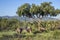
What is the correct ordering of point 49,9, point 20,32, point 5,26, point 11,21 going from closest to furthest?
point 20,32 < point 5,26 < point 11,21 < point 49,9

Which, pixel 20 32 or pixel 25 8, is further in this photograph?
pixel 25 8

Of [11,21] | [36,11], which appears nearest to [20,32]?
[11,21]

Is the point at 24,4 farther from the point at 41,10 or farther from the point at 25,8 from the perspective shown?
the point at 41,10

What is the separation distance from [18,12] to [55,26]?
16.5m

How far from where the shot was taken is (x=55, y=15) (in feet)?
174

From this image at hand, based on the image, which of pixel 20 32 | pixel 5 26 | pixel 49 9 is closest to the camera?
pixel 20 32

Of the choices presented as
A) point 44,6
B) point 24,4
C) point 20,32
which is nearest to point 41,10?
point 44,6

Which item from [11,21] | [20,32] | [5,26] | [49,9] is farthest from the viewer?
[49,9]

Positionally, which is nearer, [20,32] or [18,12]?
[20,32]

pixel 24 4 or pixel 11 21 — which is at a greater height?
pixel 24 4

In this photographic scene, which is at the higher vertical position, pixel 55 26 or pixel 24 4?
pixel 24 4

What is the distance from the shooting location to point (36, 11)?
52250 mm

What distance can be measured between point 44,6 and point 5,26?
1641 centimetres

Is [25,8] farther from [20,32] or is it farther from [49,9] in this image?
[20,32]
